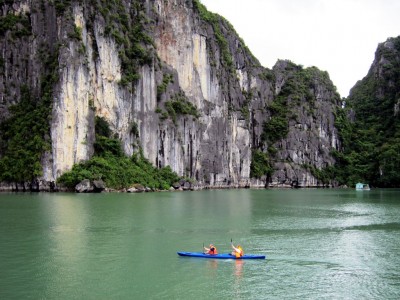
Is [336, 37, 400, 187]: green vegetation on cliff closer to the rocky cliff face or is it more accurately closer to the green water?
the rocky cliff face

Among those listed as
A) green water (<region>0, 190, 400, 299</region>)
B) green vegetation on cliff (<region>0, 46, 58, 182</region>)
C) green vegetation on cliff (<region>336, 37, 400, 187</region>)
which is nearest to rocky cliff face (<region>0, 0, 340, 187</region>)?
green vegetation on cliff (<region>0, 46, 58, 182</region>)

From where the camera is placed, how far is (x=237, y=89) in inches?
4247

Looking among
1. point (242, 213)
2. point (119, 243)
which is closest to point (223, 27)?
point (242, 213)

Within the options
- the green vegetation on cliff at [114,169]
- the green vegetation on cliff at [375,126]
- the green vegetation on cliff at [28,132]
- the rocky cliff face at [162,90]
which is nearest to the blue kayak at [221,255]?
the green vegetation on cliff at [114,169]

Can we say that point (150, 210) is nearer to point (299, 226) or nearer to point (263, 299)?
point (299, 226)

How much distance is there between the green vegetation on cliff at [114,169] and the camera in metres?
62.9

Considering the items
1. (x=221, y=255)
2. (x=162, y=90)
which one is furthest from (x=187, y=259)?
(x=162, y=90)

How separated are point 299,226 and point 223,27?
84.9m

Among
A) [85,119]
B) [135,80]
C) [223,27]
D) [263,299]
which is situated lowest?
[263,299]

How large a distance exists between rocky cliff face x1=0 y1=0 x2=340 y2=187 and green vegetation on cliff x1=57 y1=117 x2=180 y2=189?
149 centimetres

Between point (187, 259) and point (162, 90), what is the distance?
63.3m

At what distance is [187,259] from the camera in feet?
69.5

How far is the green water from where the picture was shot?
16781mm

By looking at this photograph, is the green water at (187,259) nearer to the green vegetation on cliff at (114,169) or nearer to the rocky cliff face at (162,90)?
the green vegetation on cliff at (114,169)
